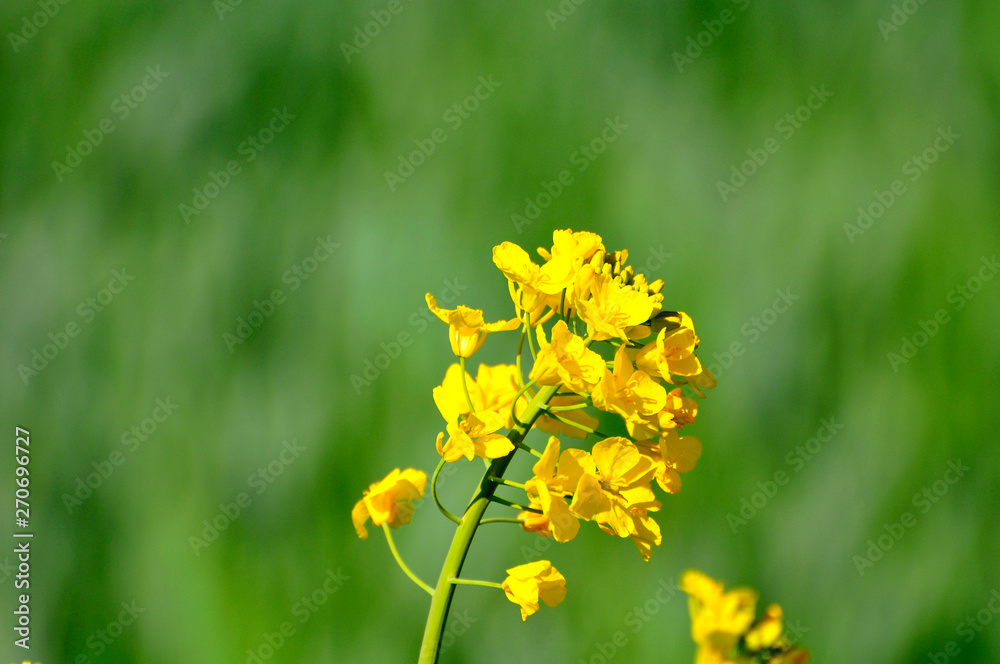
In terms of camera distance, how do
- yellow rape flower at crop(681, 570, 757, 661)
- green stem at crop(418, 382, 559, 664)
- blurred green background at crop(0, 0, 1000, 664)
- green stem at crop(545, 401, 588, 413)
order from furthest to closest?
blurred green background at crop(0, 0, 1000, 664), green stem at crop(545, 401, 588, 413), green stem at crop(418, 382, 559, 664), yellow rape flower at crop(681, 570, 757, 661)

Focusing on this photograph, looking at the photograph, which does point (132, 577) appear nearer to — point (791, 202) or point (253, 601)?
point (253, 601)

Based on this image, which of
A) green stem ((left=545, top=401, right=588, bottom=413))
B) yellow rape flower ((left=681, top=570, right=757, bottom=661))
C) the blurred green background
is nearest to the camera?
yellow rape flower ((left=681, top=570, right=757, bottom=661))

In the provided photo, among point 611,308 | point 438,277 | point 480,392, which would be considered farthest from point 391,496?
point 438,277

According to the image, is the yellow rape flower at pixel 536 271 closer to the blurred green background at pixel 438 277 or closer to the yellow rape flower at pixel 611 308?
the yellow rape flower at pixel 611 308

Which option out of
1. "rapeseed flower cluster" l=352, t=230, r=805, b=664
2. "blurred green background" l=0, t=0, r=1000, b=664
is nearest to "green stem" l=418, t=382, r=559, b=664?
"rapeseed flower cluster" l=352, t=230, r=805, b=664

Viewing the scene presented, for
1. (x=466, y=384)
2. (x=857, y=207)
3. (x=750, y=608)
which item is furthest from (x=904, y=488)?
(x=750, y=608)

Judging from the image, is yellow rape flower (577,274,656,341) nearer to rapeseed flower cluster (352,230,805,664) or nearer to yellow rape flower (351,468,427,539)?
rapeseed flower cluster (352,230,805,664)

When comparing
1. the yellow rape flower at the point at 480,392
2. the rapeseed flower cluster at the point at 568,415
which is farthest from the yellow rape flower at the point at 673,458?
the yellow rape flower at the point at 480,392

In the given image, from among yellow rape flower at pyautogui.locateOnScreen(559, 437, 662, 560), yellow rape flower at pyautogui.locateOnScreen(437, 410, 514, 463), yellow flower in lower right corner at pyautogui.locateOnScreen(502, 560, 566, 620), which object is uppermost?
yellow rape flower at pyautogui.locateOnScreen(559, 437, 662, 560)
